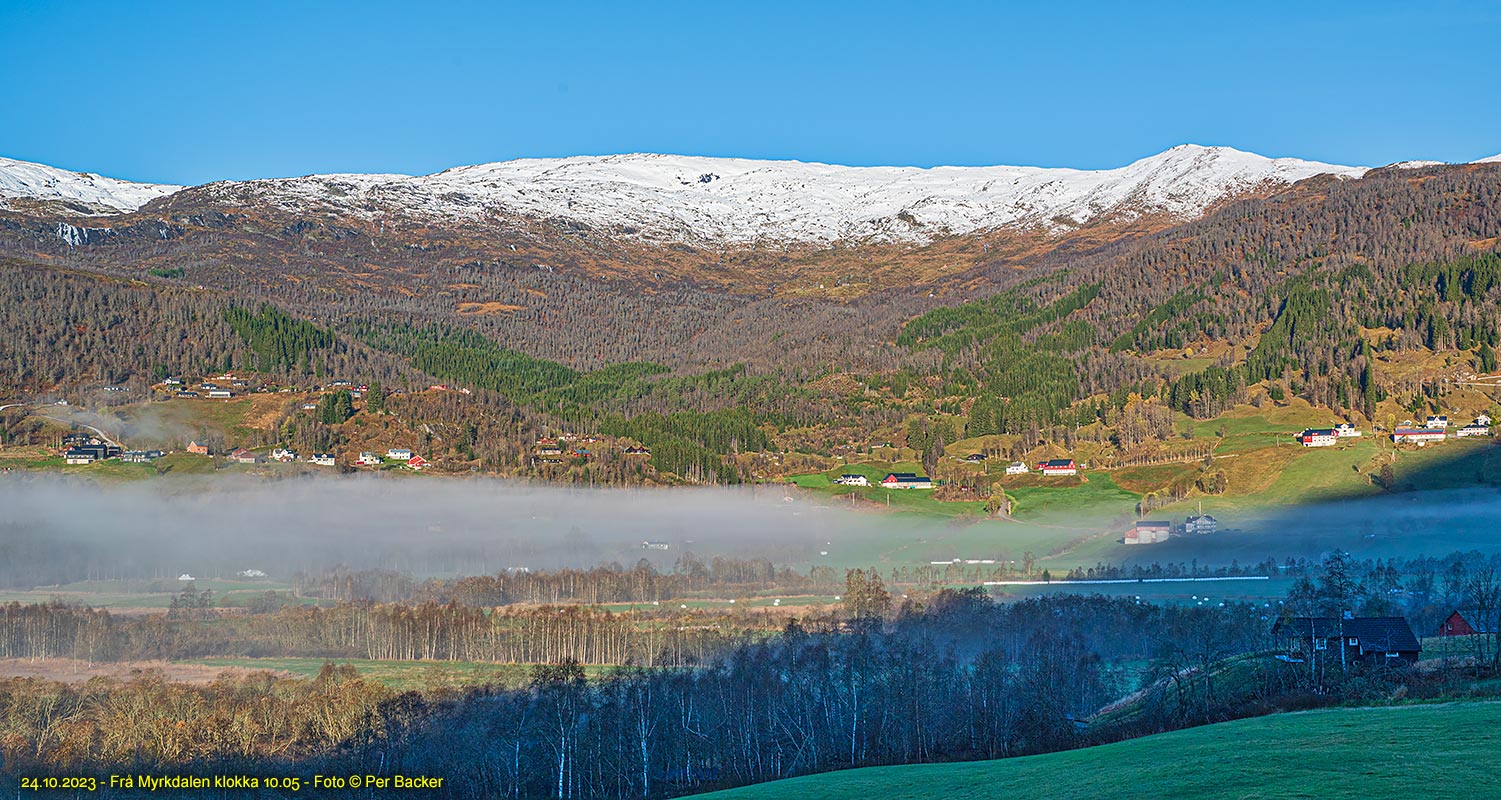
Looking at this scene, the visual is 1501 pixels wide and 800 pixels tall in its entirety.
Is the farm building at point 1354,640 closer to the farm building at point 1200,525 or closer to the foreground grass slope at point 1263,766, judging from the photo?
the foreground grass slope at point 1263,766

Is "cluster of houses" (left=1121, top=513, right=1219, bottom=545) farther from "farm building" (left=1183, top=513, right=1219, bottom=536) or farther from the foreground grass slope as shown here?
the foreground grass slope

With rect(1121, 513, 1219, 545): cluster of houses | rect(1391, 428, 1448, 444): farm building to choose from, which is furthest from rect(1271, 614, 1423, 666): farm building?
rect(1391, 428, 1448, 444): farm building

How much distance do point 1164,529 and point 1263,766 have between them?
147m

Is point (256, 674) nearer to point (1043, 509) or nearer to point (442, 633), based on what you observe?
point (442, 633)

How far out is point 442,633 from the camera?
13288 centimetres

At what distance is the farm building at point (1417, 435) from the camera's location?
19388 cm

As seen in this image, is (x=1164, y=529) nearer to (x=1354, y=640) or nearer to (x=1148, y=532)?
(x=1148, y=532)

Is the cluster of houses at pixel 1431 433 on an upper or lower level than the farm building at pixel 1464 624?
upper

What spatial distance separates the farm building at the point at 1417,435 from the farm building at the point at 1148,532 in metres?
48.7

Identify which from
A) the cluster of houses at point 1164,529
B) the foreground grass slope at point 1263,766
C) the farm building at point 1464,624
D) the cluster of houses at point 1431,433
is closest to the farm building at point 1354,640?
the farm building at point 1464,624

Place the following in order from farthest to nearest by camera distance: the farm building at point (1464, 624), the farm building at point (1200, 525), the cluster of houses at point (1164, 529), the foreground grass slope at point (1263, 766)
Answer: the farm building at point (1200, 525) < the cluster of houses at point (1164, 529) < the farm building at point (1464, 624) < the foreground grass slope at point (1263, 766)

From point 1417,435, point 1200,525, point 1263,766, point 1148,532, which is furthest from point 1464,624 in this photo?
point 1417,435

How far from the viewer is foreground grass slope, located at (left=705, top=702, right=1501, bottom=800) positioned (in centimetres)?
3275

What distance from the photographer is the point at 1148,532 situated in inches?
6905
